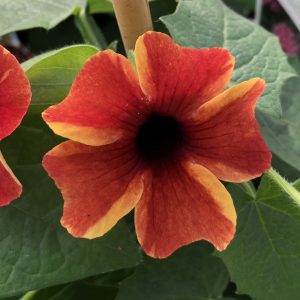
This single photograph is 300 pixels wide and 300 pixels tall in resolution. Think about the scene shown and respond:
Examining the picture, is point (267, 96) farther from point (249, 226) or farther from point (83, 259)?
point (83, 259)

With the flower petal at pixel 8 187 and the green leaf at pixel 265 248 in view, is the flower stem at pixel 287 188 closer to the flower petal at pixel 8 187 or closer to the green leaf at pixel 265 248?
the green leaf at pixel 265 248

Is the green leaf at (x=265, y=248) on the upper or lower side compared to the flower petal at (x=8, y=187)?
lower

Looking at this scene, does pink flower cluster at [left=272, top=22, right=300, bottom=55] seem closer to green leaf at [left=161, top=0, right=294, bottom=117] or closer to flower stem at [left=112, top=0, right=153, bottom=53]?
green leaf at [left=161, top=0, right=294, bottom=117]

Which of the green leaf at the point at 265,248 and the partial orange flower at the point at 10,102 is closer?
the partial orange flower at the point at 10,102

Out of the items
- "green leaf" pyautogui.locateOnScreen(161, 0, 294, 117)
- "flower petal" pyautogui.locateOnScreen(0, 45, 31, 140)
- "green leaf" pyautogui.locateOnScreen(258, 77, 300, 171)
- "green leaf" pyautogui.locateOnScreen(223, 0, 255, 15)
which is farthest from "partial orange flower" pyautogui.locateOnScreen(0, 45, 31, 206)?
"green leaf" pyautogui.locateOnScreen(223, 0, 255, 15)

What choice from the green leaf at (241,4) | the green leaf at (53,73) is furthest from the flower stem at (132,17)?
the green leaf at (241,4)

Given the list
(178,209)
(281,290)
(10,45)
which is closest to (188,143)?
(178,209)
